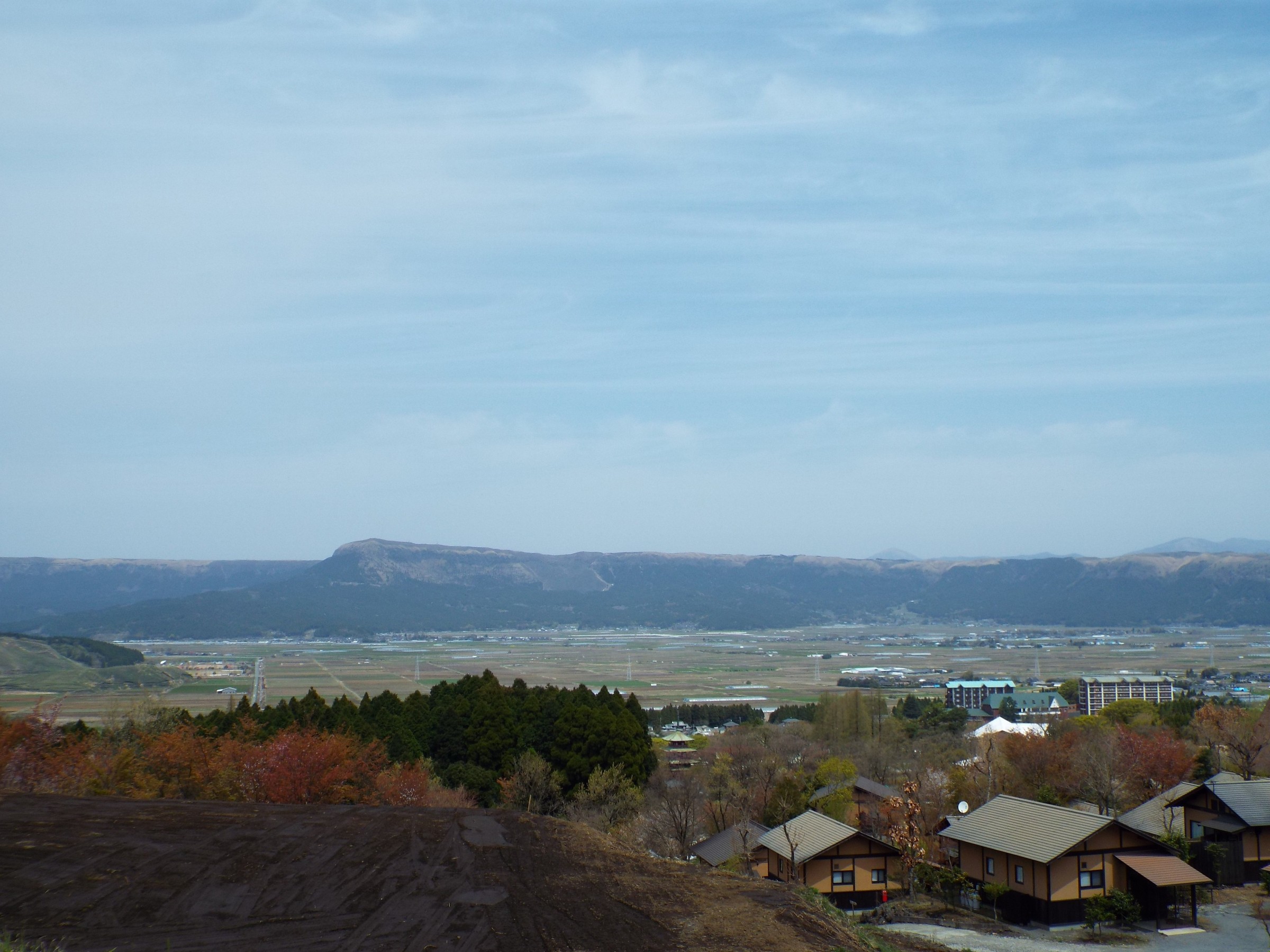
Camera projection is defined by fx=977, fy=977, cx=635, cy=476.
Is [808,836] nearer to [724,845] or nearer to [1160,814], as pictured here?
[724,845]

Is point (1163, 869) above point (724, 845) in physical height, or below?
above

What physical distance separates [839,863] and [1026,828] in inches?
186

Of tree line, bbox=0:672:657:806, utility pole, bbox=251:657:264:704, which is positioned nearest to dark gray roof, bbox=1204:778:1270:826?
tree line, bbox=0:672:657:806

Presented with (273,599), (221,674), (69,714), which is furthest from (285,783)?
(273,599)

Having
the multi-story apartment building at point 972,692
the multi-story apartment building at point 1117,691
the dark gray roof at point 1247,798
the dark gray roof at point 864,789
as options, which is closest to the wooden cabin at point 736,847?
the dark gray roof at point 864,789

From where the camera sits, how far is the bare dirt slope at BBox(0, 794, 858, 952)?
11.7 meters

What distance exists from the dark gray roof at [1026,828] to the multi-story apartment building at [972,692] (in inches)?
2350

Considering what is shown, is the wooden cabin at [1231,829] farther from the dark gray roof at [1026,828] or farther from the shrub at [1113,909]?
the shrub at [1113,909]

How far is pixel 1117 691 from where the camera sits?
80.8 m

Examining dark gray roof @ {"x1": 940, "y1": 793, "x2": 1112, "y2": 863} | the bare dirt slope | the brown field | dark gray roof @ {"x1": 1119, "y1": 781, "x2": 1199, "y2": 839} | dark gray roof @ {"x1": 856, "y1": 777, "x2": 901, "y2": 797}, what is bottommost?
→ the brown field

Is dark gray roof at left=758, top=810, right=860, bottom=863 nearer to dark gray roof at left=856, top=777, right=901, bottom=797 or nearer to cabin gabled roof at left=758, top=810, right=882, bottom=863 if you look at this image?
cabin gabled roof at left=758, top=810, right=882, bottom=863

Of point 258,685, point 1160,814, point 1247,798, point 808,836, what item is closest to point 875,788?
point 1160,814

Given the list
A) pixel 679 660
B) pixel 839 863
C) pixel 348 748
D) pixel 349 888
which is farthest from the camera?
pixel 679 660

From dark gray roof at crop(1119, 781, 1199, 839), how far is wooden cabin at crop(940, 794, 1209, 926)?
4724 mm
